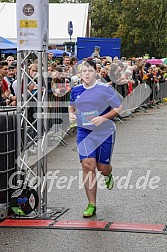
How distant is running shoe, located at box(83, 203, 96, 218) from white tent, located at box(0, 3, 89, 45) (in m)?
29.7

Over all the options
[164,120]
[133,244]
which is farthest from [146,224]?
[164,120]

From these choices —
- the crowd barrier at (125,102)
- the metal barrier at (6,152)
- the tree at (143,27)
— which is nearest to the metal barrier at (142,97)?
the crowd barrier at (125,102)

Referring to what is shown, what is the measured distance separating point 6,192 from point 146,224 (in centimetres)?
176

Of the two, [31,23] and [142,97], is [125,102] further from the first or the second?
[31,23]

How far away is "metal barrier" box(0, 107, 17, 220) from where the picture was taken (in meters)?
7.24

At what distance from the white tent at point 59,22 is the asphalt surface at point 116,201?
2487 centimetres

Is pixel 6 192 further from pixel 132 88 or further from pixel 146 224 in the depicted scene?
pixel 132 88

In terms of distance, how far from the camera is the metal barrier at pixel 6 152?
7242mm

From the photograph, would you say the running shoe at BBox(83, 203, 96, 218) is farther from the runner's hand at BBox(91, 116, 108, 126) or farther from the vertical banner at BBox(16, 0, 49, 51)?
the vertical banner at BBox(16, 0, 49, 51)

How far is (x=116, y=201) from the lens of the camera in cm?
823

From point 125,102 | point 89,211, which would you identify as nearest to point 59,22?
point 125,102

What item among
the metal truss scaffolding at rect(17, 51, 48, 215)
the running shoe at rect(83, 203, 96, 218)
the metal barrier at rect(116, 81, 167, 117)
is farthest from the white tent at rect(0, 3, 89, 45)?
the running shoe at rect(83, 203, 96, 218)

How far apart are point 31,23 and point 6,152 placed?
62.8 inches

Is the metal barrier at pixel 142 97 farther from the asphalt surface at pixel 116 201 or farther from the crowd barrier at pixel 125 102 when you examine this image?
the asphalt surface at pixel 116 201
